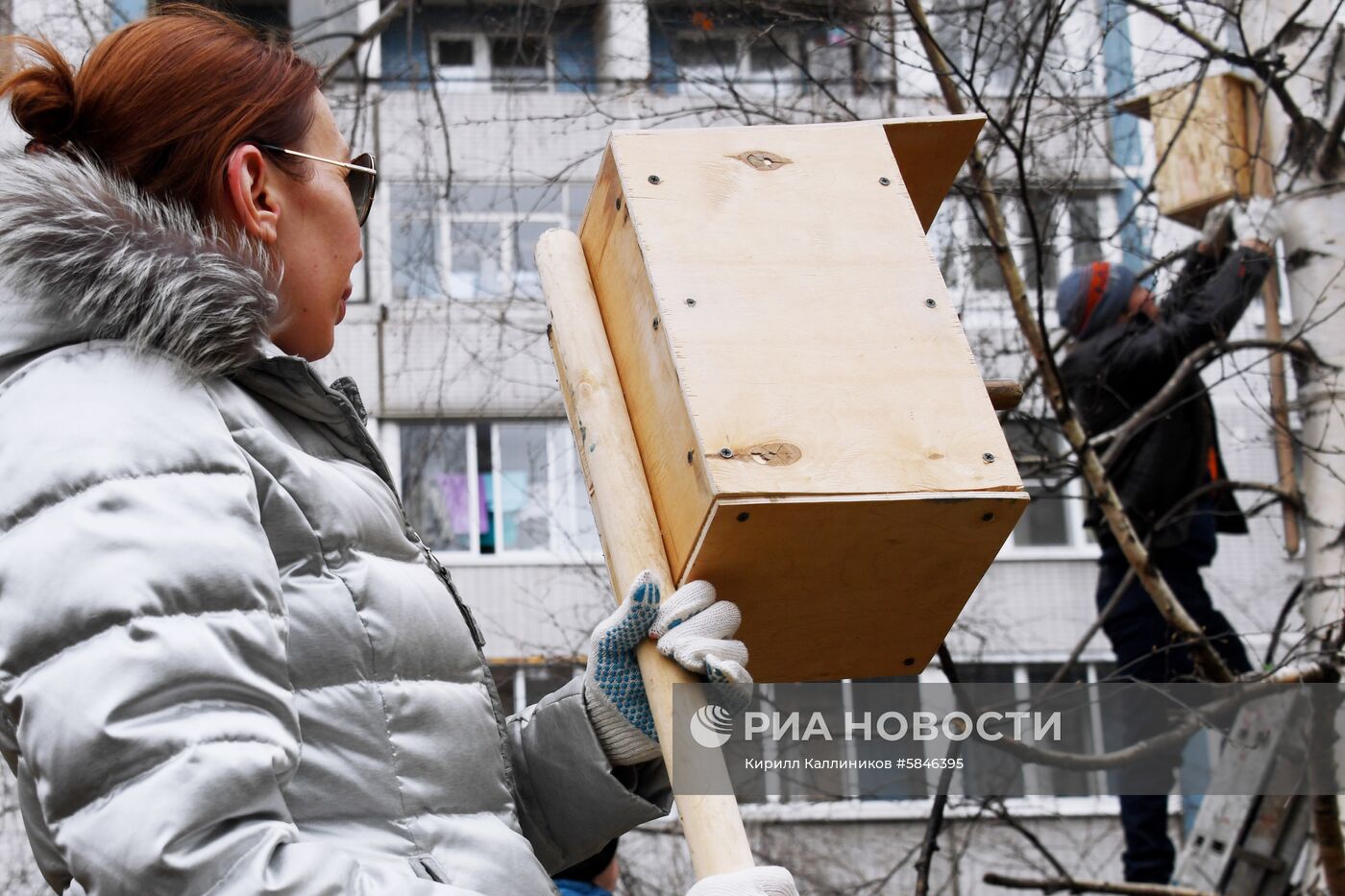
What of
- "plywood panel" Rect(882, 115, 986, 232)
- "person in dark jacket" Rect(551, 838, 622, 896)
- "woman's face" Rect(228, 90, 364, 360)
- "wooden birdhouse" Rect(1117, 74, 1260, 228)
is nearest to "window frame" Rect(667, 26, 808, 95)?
"wooden birdhouse" Rect(1117, 74, 1260, 228)

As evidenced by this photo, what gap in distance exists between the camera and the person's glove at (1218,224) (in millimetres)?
4375

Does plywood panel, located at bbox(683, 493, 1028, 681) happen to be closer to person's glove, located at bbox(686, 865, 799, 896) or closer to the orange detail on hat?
person's glove, located at bbox(686, 865, 799, 896)

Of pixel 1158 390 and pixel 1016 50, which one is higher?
pixel 1016 50

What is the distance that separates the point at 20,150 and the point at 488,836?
818 mm

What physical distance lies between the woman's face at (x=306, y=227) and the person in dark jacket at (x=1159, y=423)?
10.1 ft

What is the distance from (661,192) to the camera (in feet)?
6.02

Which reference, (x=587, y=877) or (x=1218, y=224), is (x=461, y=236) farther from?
(x=587, y=877)

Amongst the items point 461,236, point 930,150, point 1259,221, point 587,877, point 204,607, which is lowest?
point 587,877

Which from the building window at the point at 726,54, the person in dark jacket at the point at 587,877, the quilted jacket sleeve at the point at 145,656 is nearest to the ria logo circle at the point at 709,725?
the quilted jacket sleeve at the point at 145,656

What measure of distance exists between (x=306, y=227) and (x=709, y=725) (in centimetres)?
69

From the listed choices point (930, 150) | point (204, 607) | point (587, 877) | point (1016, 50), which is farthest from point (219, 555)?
point (1016, 50)

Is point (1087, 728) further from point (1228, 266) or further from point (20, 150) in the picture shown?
point (20, 150)

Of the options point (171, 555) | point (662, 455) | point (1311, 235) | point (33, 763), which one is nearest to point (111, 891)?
point (33, 763)

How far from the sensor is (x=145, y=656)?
44.1 inches
